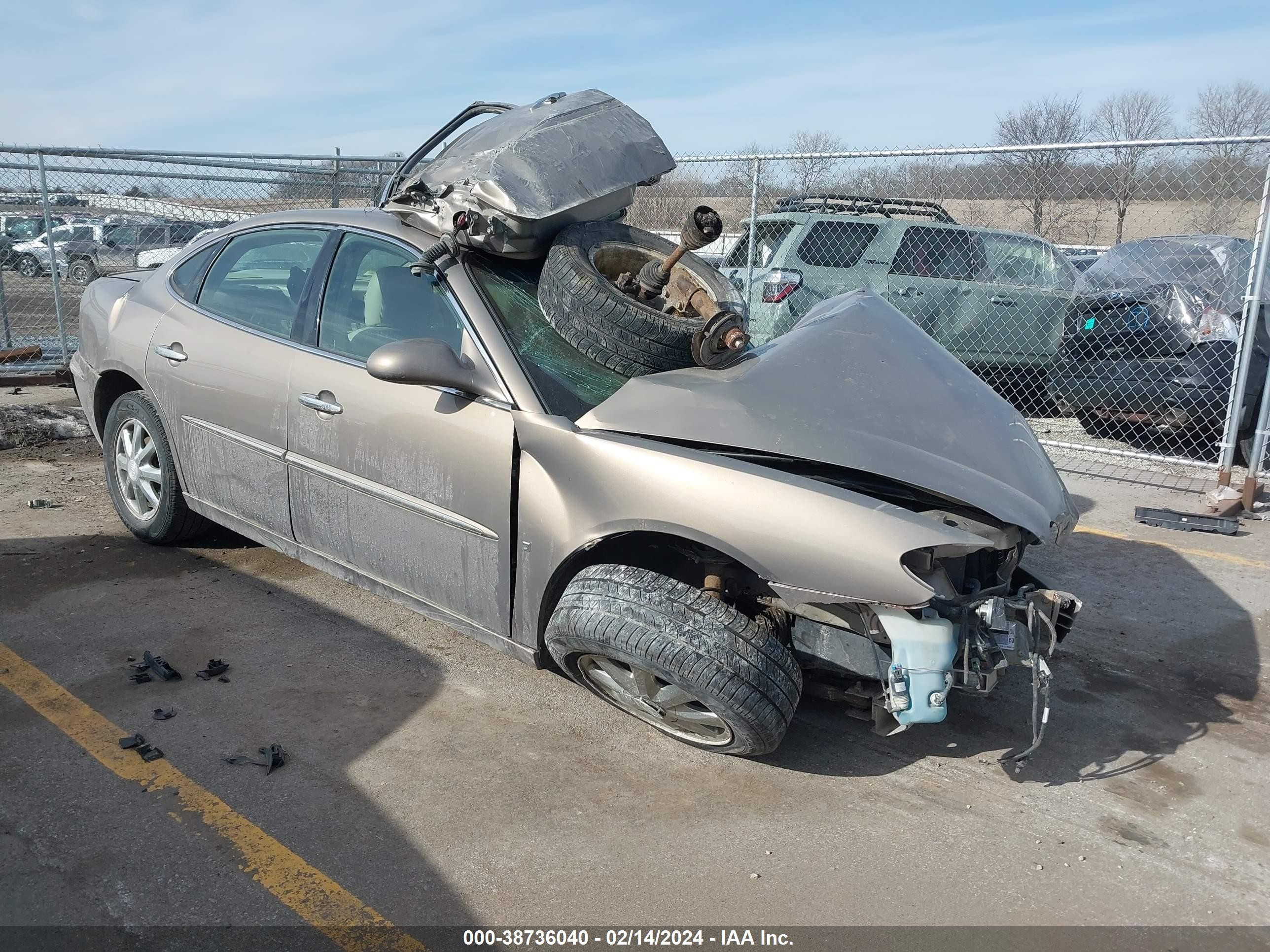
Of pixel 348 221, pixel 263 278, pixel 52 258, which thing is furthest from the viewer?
pixel 52 258

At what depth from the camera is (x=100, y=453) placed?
707cm

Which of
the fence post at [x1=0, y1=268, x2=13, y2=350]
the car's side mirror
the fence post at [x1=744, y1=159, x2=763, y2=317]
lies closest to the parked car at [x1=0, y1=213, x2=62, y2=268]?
the fence post at [x1=0, y1=268, x2=13, y2=350]

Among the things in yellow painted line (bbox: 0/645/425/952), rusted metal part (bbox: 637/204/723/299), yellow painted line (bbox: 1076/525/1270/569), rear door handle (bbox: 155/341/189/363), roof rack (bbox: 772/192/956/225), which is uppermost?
roof rack (bbox: 772/192/956/225)

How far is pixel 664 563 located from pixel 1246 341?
494 cm

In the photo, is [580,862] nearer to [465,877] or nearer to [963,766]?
[465,877]

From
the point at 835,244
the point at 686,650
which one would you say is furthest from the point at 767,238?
the point at 686,650

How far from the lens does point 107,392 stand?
5.07 metres

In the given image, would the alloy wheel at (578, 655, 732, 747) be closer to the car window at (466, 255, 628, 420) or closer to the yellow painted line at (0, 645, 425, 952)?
the car window at (466, 255, 628, 420)

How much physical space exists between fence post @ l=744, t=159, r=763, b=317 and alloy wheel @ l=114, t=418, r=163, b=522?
4869 millimetres

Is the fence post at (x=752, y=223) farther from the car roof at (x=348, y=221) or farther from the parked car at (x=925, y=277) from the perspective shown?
the car roof at (x=348, y=221)

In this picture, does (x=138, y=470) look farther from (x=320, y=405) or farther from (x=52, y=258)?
(x=52, y=258)

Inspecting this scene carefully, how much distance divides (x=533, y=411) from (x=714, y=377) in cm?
63

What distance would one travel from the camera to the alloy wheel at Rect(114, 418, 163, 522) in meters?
4.80

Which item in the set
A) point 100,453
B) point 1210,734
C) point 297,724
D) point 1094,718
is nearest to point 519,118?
point 297,724
